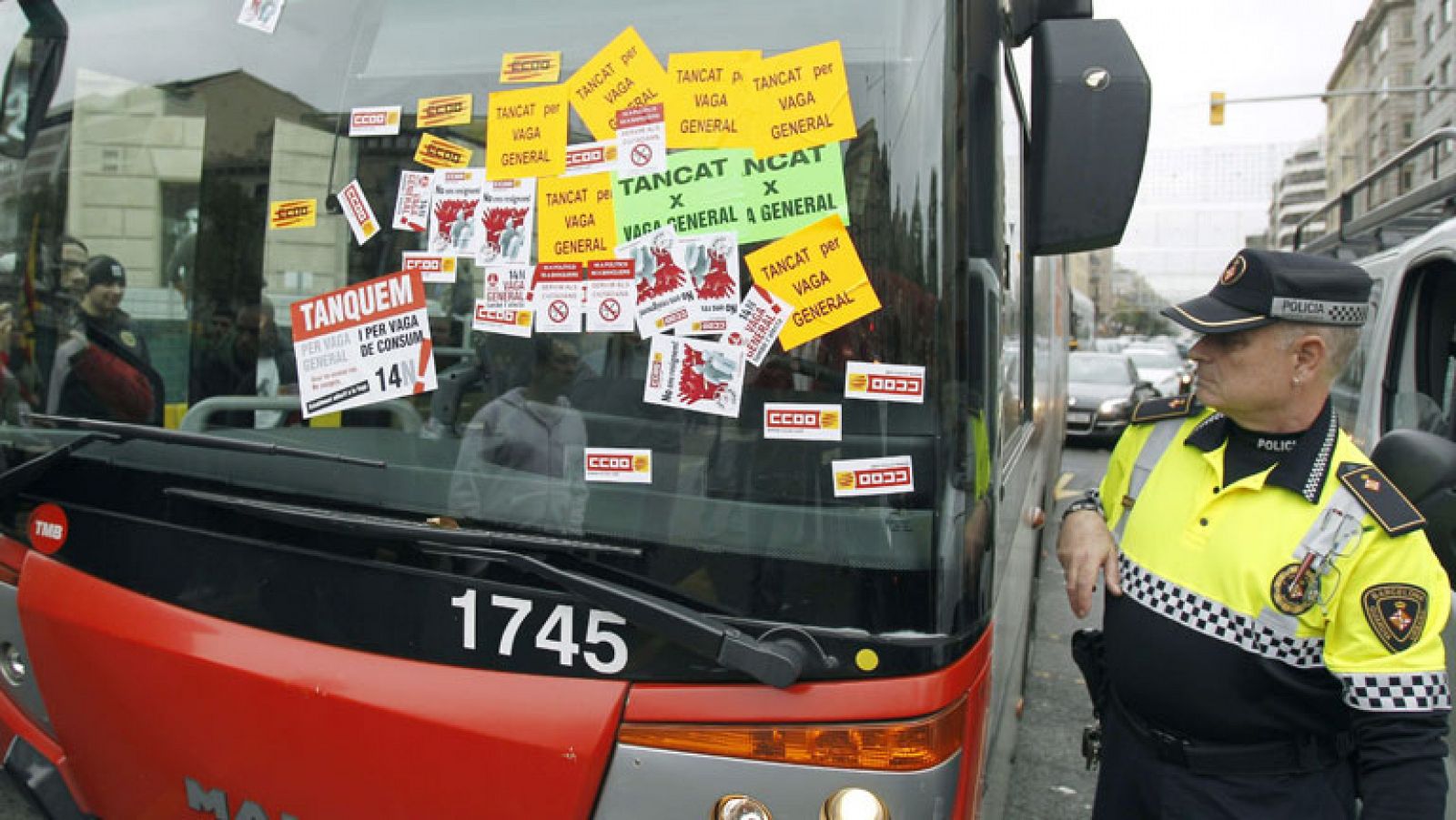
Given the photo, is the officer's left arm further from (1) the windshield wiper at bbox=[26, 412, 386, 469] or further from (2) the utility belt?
(1) the windshield wiper at bbox=[26, 412, 386, 469]

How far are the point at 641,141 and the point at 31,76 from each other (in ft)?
5.51

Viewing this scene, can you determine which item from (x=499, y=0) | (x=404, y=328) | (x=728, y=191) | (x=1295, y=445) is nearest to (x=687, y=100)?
(x=728, y=191)

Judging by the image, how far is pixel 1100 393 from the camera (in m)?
16.5

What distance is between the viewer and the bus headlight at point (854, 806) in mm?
1664

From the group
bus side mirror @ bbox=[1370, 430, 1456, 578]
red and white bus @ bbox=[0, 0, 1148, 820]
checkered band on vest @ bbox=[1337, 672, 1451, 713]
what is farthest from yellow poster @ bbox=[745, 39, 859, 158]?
bus side mirror @ bbox=[1370, 430, 1456, 578]

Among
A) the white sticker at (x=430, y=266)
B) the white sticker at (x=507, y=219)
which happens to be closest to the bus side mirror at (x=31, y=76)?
the white sticker at (x=430, y=266)

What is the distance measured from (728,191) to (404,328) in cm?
67

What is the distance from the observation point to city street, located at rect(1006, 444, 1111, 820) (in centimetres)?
418

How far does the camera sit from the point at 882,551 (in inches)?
66.7

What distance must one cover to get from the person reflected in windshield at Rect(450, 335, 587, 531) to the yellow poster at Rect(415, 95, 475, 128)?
1.51 feet

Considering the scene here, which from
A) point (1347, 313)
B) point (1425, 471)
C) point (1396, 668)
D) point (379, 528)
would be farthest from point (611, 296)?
point (1425, 471)

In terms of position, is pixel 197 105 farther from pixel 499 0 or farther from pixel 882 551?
pixel 882 551

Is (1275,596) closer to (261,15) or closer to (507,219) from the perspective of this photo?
(507,219)

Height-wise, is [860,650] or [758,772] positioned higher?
[860,650]
